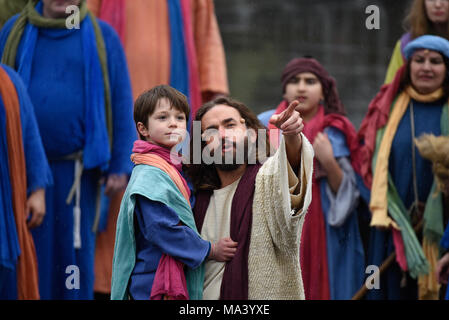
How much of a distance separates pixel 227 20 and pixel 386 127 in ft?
19.7

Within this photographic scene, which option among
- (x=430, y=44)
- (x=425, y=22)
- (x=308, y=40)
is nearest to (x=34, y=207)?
(x=430, y=44)

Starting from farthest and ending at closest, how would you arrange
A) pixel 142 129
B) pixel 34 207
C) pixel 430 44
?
pixel 430 44 → pixel 34 207 → pixel 142 129

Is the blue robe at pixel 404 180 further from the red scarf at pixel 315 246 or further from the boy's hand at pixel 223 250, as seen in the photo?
the boy's hand at pixel 223 250

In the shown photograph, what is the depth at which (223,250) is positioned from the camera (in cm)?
454

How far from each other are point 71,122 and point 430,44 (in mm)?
2281

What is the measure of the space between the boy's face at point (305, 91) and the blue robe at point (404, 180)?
57 cm

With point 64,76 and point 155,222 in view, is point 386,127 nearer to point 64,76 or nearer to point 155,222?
point 64,76

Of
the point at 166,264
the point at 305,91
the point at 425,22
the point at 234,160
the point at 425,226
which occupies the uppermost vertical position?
the point at 425,22

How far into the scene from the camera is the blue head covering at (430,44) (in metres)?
6.28

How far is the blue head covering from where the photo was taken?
628 centimetres

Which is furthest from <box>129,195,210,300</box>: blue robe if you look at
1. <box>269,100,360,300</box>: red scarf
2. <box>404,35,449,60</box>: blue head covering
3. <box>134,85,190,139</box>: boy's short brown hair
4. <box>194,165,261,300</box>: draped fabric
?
<box>404,35,449,60</box>: blue head covering

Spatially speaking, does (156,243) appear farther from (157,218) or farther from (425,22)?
(425,22)

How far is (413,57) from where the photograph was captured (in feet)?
20.9

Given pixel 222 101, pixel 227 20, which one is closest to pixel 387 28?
pixel 227 20
